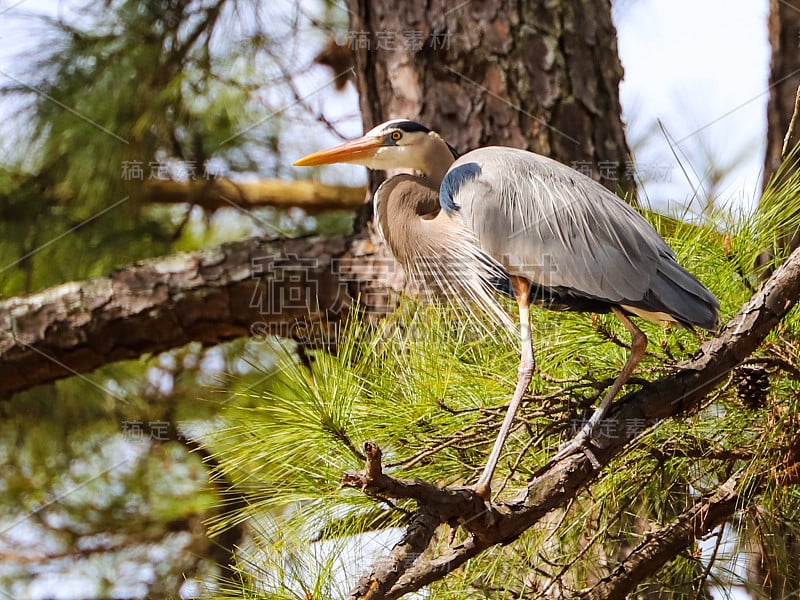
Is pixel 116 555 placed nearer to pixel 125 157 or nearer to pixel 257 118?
pixel 125 157

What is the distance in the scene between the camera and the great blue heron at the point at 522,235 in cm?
128

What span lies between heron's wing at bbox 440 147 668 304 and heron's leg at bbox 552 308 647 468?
8 centimetres

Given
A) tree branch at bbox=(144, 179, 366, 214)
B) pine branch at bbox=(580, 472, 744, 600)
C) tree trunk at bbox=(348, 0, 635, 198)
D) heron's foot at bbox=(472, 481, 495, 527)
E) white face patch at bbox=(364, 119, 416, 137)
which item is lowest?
pine branch at bbox=(580, 472, 744, 600)

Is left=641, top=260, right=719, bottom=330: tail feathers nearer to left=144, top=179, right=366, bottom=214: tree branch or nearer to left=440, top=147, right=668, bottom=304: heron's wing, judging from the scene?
left=440, top=147, right=668, bottom=304: heron's wing

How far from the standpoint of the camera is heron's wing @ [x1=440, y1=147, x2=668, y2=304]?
4.35ft

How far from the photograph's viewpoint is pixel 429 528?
0.87 m

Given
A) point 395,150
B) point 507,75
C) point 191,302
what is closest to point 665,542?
point 395,150

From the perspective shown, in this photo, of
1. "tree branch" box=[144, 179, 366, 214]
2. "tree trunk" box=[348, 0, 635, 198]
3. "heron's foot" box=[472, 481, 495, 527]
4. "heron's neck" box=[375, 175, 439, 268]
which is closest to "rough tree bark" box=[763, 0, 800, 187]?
"tree trunk" box=[348, 0, 635, 198]

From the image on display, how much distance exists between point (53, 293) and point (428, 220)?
3.34 ft

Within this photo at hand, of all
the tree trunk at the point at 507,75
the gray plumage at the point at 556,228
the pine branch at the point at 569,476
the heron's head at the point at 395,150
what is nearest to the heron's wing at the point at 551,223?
the gray plumage at the point at 556,228

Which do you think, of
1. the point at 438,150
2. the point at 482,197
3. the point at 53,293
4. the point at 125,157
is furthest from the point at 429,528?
the point at 125,157

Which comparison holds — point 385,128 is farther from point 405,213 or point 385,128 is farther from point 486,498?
point 486,498

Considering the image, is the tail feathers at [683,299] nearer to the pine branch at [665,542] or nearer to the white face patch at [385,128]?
the pine branch at [665,542]

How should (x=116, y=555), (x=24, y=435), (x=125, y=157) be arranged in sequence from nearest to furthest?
1. (x=125, y=157)
2. (x=116, y=555)
3. (x=24, y=435)
